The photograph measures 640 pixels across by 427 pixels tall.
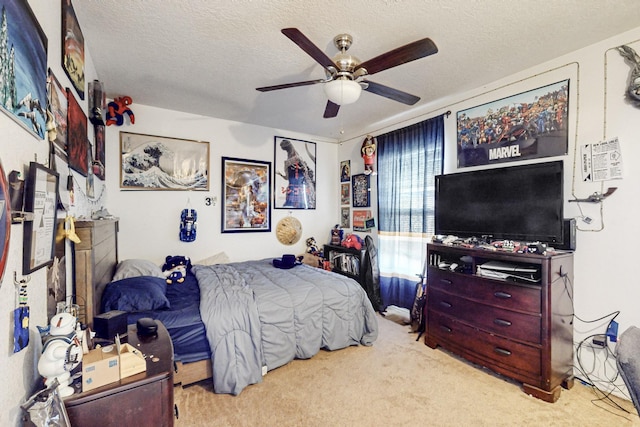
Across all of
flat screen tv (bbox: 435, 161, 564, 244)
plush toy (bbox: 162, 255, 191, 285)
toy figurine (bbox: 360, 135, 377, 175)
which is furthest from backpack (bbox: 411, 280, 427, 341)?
plush toy (bbox: 162, 255, 191, 285)

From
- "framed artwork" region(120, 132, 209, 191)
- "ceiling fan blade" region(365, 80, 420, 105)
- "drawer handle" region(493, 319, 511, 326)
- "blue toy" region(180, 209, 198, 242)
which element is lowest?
"drawer handle" region(493, 319, 511, 326)

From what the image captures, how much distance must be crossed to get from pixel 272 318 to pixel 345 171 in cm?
299

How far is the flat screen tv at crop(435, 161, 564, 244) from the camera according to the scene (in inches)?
86.0

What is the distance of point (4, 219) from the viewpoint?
2.40ft

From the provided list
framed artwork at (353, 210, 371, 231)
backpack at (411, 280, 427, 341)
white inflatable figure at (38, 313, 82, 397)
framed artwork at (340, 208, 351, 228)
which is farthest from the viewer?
framed artwork at (340, 208, 351, 228)

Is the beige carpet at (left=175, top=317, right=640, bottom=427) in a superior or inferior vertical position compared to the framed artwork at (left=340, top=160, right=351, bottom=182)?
inferior

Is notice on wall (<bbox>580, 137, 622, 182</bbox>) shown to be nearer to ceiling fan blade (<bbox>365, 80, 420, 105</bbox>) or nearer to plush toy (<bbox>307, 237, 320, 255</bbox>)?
ceiling fan blade (<bbox>365, 80, 420, 105</bbox>)

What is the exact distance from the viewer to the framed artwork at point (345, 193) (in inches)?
183

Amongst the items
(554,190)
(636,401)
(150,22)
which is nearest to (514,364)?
(554,190)

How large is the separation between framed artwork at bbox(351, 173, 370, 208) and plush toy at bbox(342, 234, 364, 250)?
523 millimetres

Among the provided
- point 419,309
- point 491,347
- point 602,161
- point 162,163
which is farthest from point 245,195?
point 602,161

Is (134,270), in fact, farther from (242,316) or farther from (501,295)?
(501,295)

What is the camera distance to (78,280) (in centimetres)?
149

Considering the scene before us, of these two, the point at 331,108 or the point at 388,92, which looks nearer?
the point at 388,92
